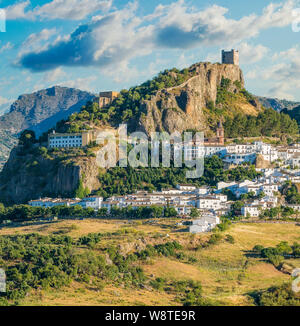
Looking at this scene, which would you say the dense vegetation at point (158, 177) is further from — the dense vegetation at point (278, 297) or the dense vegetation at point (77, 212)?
the dense vegetation at point (278, 297)

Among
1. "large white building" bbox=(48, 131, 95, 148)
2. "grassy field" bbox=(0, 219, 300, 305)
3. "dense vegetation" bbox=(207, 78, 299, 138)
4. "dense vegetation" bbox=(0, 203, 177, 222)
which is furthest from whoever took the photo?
"dense vegetation" bbox=(207, 78, 299, 138)

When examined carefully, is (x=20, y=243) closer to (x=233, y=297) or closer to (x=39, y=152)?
(x=233, y=297)

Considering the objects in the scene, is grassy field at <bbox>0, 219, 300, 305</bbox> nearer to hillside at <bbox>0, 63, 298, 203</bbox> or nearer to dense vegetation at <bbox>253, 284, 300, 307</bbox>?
dense vegetation at <bbox>253, 284, 300, 307</bbox>

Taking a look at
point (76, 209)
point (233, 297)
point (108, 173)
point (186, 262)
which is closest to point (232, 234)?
point (186, 262)

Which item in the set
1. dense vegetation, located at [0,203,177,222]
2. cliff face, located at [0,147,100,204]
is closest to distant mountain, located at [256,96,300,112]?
cliff face, located at [0,147,100,204]

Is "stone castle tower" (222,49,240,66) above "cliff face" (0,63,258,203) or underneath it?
above

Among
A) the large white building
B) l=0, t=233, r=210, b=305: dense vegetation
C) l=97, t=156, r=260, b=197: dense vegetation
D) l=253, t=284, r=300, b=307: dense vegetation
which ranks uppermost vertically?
the large white building

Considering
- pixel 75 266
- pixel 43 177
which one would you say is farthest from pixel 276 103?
pixel 75 266
